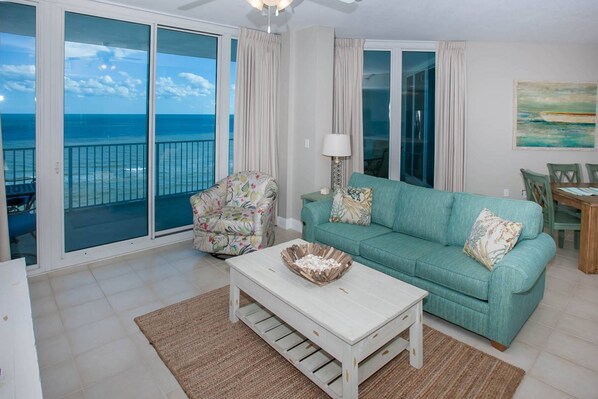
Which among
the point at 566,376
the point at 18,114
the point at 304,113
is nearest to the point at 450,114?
the point at 304,113

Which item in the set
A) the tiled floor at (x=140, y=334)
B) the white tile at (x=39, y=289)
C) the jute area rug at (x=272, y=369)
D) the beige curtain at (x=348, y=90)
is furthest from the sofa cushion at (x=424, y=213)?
the white tile at (x=39, y=289)

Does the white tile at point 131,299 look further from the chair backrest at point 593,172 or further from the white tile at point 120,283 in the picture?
the chair backrest at point 593,172

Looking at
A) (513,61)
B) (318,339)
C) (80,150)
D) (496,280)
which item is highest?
(513,61)

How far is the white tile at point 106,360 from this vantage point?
224 centimetres

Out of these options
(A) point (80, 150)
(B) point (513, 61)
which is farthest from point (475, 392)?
(B) point (513, 61)

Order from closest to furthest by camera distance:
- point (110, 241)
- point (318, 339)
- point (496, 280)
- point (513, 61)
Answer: point (318, 339)
point (496, 280)
point (110, 241)
point (513, 61)

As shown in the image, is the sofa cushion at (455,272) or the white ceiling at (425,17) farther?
the white ceiling at (425,17)

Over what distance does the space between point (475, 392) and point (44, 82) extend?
13.7 ft

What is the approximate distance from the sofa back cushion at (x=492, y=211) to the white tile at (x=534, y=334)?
0.63 meters

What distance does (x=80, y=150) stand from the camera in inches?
173

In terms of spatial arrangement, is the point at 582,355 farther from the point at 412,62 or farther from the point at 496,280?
the point at 412,62

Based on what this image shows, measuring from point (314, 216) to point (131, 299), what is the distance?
5.93 feet

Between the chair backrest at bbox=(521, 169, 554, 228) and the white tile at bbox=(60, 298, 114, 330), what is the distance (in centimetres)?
436

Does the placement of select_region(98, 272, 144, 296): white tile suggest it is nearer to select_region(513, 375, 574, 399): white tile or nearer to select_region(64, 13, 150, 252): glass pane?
select_region(64, 13, 150, 252): glass pane
